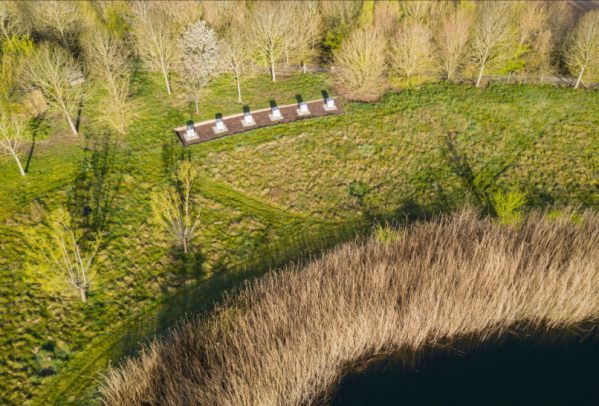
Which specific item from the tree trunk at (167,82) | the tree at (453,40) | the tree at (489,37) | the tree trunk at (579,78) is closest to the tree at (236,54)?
the tree trunk at (167,82)

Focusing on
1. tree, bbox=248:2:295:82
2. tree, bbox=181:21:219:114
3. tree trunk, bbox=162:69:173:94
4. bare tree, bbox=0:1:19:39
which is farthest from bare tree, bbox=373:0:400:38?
bare tree, bbox=0:1:19:39

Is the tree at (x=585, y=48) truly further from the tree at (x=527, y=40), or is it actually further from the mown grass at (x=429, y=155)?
the mown grass at (x=429, y=155)

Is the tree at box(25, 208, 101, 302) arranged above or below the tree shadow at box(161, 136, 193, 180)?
below

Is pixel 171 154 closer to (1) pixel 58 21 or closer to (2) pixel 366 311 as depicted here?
(1) pixel 58 21

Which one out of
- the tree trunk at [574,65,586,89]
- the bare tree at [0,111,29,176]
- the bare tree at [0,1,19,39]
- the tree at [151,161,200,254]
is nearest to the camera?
the tree at [151,161,200,254]

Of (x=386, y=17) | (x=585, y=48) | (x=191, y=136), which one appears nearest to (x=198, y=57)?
(x=191, y=136)

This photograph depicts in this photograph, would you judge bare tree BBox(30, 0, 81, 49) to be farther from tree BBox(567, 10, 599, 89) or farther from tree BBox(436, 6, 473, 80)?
tree BBox(567, 10, 599, 89)
